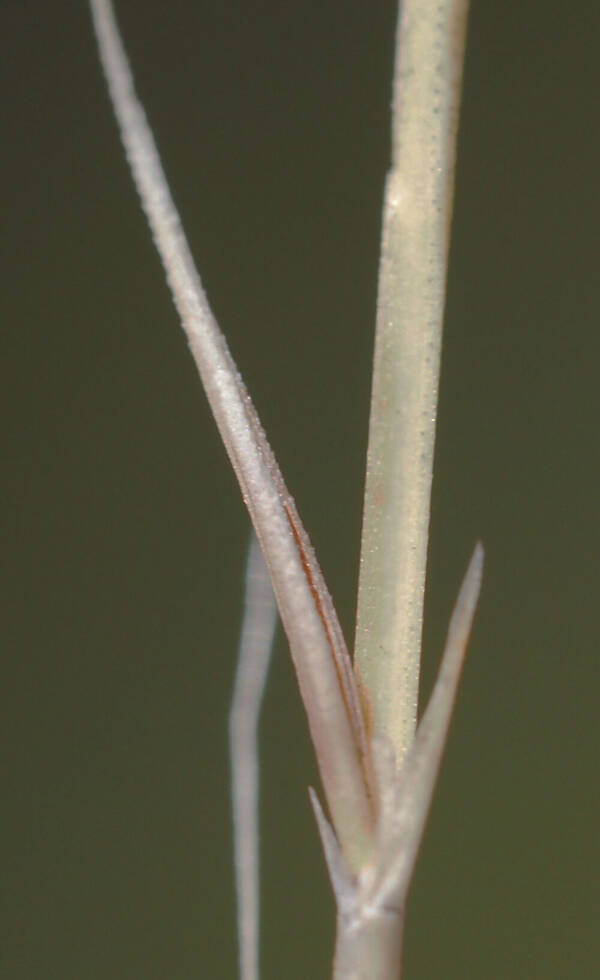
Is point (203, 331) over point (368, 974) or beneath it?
over

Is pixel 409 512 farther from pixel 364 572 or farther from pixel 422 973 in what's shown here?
pixel 422 973

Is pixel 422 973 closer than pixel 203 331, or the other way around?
pixel 203 331

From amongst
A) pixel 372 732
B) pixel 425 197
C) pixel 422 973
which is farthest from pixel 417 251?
pixel 422 973

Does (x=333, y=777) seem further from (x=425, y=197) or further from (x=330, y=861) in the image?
(x=425, y=197)

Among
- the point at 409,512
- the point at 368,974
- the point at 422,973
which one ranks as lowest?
the point at 422,973

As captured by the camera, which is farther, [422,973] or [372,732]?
[422,973]

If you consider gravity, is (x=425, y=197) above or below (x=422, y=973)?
above
